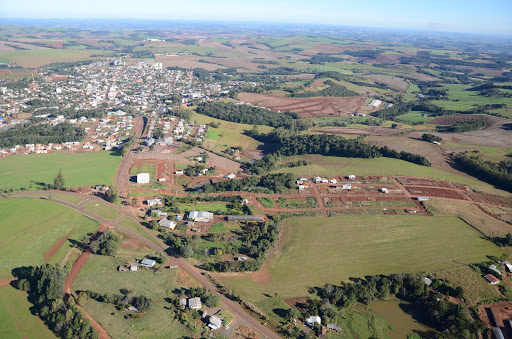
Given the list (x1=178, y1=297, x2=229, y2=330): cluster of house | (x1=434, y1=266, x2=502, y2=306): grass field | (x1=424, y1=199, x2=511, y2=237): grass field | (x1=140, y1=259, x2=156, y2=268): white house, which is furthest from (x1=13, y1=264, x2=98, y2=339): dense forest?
(x1=424, y1=199, x2=511, y2=237): grass field

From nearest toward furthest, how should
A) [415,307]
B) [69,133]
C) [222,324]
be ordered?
1. [222,324]
2. [415,307]
3. [69,133]

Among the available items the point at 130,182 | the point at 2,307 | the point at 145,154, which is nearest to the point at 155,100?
the point at 145,154

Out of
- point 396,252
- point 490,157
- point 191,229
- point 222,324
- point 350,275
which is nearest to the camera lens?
point 222,324

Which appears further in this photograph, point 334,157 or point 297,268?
point 334,157

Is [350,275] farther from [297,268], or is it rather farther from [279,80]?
[279,80]

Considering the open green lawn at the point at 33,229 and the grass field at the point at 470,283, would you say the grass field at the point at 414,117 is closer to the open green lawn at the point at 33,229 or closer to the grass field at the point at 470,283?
the grass field at the point at 470,283

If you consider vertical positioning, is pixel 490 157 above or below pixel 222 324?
above
